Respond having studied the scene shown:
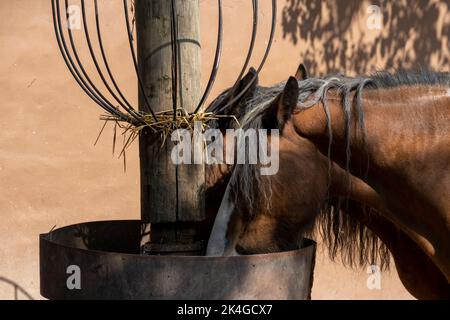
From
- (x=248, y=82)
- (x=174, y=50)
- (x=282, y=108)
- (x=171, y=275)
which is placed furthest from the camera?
(x=248, y=82)

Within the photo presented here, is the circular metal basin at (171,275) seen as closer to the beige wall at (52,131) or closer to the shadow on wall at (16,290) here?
the beige wall at (52,131)

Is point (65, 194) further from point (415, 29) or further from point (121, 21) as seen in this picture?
point (415, 29)

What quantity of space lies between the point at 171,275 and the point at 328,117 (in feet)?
3.03

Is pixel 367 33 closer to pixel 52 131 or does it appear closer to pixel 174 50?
pixel 52 131

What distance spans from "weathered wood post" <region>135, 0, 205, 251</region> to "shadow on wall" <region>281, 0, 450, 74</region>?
296cm

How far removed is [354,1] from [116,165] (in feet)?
7.06

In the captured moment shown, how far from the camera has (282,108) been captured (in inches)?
88.0

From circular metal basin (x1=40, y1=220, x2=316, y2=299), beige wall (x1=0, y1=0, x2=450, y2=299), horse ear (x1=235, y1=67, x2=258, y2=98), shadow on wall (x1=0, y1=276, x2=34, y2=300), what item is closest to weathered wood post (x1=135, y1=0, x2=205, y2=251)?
circular metal basin (x1=40, y1=220, x2=316, y2=299)

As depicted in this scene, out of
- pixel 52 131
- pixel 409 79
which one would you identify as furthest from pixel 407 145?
pixel 52 131

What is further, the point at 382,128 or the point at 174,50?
the point at 382,128

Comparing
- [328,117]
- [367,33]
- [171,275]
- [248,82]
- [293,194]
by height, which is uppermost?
[367,33]

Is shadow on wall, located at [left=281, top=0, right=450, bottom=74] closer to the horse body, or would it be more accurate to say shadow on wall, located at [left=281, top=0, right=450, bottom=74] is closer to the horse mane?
the horse mane

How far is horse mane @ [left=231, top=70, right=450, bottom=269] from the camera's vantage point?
2.18 m

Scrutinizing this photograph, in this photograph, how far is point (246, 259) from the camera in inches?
66.6
